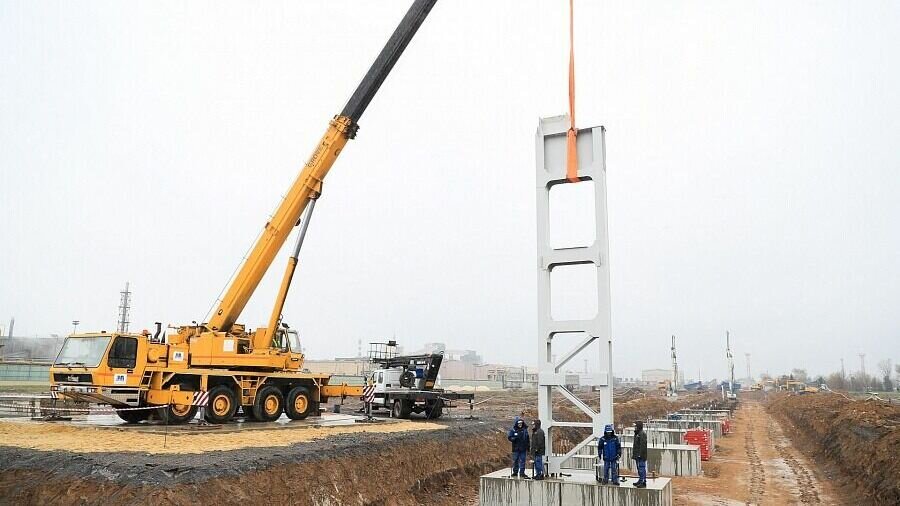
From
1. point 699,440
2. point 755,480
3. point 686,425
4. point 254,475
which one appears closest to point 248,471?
point 254,475

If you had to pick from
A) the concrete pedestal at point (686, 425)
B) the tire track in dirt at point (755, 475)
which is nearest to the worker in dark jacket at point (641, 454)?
the tire track in dirt at point (755, 475)

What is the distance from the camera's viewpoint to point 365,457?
46.3 feet

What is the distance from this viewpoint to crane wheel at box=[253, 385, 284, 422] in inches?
757

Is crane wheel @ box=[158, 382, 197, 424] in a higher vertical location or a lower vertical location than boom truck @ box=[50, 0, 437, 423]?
lower

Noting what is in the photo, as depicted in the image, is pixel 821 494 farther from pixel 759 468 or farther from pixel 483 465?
pixel 483 465

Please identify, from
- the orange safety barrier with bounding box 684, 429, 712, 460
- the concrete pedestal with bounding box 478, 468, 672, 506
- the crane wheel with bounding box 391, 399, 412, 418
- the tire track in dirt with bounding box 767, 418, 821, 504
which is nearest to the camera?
the concrete pedestal with bounding box 478, 468, 672, 506

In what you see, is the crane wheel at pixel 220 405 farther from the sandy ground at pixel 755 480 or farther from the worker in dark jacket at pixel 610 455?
the sandy ground at pixel 755 480

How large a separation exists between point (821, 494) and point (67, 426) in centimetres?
1988

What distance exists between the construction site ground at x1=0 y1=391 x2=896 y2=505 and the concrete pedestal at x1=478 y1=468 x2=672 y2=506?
3.17 metres

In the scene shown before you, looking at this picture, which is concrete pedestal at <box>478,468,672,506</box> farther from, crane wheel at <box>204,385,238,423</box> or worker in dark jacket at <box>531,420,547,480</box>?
crane wheel at <box>204,385,238,423</box>

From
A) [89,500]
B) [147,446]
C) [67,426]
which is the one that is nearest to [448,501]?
[147,446]

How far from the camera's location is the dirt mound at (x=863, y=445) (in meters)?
14.8

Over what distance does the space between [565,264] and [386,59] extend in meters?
10.0

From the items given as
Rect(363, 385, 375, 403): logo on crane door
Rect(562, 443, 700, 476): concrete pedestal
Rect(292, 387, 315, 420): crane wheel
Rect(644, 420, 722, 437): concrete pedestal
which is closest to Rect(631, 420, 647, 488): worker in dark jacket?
Rect(562, 443, 700, 476): concrete pedestal
